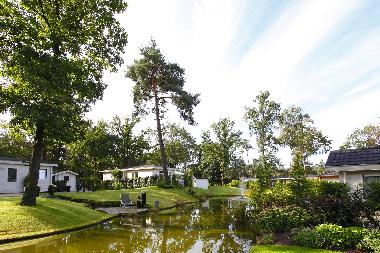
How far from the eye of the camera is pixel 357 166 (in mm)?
17766

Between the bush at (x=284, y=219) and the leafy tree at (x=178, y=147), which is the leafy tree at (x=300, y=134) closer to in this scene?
the leafy tree at (x=178, y=147)

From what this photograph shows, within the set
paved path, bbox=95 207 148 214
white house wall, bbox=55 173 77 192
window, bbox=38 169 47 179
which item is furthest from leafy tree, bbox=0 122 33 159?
paved path, bbox=95 207 148 214

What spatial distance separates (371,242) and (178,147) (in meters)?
75.9

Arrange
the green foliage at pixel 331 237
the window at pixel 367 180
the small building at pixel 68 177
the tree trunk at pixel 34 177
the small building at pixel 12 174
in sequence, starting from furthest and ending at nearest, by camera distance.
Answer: the small building at pixel 68 177
the small building at pixel 12 174
the tree trunk at pixel 34 177
the window at pixel 367 180
the green foliage at pixel 331 237

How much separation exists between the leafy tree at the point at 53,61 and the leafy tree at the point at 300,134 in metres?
51.9

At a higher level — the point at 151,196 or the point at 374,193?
the point at 374,193

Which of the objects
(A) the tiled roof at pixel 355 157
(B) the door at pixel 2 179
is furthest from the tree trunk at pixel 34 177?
(A) the tiled roof at pixel 355 157

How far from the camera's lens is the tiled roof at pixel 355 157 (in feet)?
58.3

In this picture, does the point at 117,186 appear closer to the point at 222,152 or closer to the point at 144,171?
the point at 144,171

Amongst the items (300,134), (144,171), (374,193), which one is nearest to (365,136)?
(300,134)

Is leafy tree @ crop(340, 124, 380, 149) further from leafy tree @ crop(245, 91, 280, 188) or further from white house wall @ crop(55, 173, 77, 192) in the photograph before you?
white house wall @ crop(55, 173, 77, 192)

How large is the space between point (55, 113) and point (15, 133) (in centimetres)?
439

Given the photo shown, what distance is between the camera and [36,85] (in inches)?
706

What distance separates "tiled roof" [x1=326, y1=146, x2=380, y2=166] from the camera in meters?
17.8
